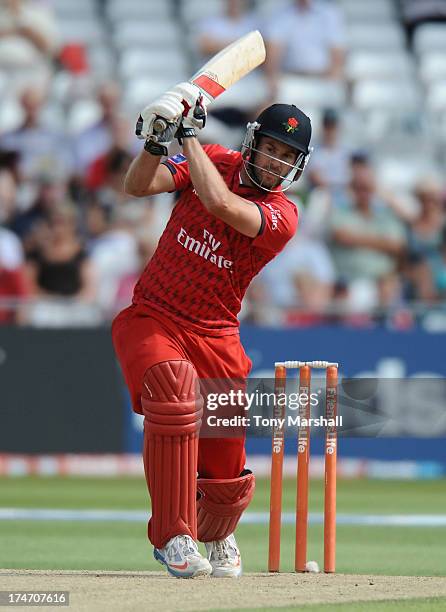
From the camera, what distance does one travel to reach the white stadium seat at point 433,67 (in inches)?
627

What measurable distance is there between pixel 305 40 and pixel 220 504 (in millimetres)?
8915

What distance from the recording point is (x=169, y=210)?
41.6 feet

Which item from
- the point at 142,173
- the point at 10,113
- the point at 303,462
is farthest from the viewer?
the point at 10,113

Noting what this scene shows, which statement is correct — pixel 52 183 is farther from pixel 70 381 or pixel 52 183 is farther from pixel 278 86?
pixel 278 86

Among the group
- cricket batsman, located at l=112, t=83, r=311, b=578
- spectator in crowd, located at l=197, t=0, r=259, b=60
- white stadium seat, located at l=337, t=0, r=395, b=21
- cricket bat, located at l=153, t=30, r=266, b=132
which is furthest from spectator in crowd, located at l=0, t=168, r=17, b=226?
cricket batsman, located at l=112, t=83, r=311, b=578

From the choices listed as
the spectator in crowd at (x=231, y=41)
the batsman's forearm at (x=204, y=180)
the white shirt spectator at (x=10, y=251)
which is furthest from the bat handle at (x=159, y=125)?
the spectator in crowd at (x=231, y=41)

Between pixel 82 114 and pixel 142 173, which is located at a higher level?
pixel 82 114

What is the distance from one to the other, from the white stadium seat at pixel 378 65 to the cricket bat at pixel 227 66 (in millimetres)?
9738

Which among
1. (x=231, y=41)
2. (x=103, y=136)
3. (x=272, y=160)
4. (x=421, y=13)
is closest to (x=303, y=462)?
(x=272, y=160)

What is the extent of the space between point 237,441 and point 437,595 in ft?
3.38

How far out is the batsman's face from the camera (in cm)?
561

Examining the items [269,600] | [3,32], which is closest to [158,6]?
[3,32]

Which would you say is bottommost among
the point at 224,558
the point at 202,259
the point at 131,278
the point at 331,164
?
the point at 224,558

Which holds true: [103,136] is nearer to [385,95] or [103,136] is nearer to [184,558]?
[385,95]
